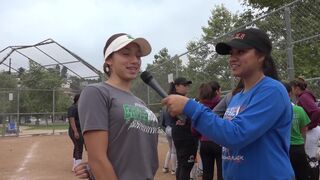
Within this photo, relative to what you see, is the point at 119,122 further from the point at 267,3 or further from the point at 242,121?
the point at 267,3

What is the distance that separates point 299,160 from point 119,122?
12.3ft

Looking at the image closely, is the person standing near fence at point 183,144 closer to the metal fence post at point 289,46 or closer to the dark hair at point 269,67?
the metal fence post at point 289,46

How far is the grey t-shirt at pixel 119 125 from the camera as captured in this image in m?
2.62

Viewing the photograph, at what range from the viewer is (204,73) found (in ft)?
38.8

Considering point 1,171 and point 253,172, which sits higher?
point 253,172

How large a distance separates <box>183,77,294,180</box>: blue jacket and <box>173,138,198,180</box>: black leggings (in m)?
A: 4.67

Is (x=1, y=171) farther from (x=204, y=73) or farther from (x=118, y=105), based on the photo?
(x=118, y=105)

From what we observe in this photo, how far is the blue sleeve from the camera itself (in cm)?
253

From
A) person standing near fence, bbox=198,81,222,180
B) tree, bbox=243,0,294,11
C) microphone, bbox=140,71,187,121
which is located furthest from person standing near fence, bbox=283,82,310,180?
tree, bbox=243,0,294,11

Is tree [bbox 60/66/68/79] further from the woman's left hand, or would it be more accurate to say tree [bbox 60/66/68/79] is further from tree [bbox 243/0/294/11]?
the woman's left hand

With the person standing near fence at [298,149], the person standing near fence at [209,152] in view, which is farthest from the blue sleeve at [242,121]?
the person standing near fence at [209,152]

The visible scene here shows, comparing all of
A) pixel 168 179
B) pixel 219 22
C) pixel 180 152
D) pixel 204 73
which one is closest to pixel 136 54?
pixel 180 152

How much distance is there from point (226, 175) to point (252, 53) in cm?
78

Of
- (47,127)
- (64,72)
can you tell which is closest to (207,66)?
(64,72)
